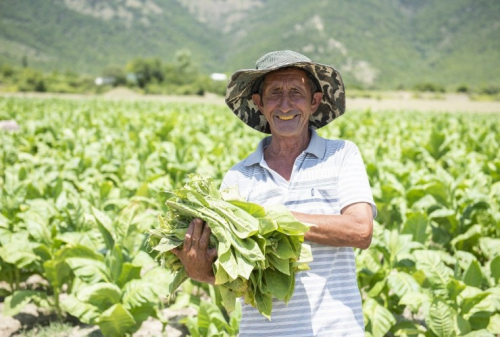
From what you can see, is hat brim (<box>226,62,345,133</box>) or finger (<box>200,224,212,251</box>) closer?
finger (<box>200,224,212,251</box>)

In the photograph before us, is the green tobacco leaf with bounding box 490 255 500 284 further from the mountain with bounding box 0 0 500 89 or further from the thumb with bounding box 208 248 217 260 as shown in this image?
the mountain with bounding box 0 0 500 89

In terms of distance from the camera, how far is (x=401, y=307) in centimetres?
366

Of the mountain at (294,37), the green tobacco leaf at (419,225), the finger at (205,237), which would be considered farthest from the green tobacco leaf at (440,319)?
the mountain at (294,37)

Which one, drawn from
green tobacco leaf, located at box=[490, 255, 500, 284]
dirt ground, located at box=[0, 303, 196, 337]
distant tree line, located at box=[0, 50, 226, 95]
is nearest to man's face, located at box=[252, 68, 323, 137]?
green tobacco leaf, located at box=[490, 255, 500, 284]

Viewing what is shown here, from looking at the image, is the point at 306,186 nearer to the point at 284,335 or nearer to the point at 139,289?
the point at 284,335

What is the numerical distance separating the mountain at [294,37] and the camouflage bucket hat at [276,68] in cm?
9923

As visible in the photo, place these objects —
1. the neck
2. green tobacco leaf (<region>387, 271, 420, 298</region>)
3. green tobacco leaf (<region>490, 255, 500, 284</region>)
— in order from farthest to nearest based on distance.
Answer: green tobacco leaf (<region>490, 255, 500, 284</region>), green tobacco leaf (<region>387, 271, 420, 298</region>), the neck

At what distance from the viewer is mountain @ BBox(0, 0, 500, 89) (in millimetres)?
111688

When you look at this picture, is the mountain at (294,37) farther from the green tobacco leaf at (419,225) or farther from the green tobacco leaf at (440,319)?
the green tobacco leaf at (440,319)

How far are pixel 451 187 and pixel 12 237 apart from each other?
→ 404 cm

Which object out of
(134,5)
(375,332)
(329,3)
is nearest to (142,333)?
(375,332)

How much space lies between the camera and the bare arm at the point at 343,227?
6.10 ft

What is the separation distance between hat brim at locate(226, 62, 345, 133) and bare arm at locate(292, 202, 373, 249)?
625 millimetres

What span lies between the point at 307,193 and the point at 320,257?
0.26 metres
